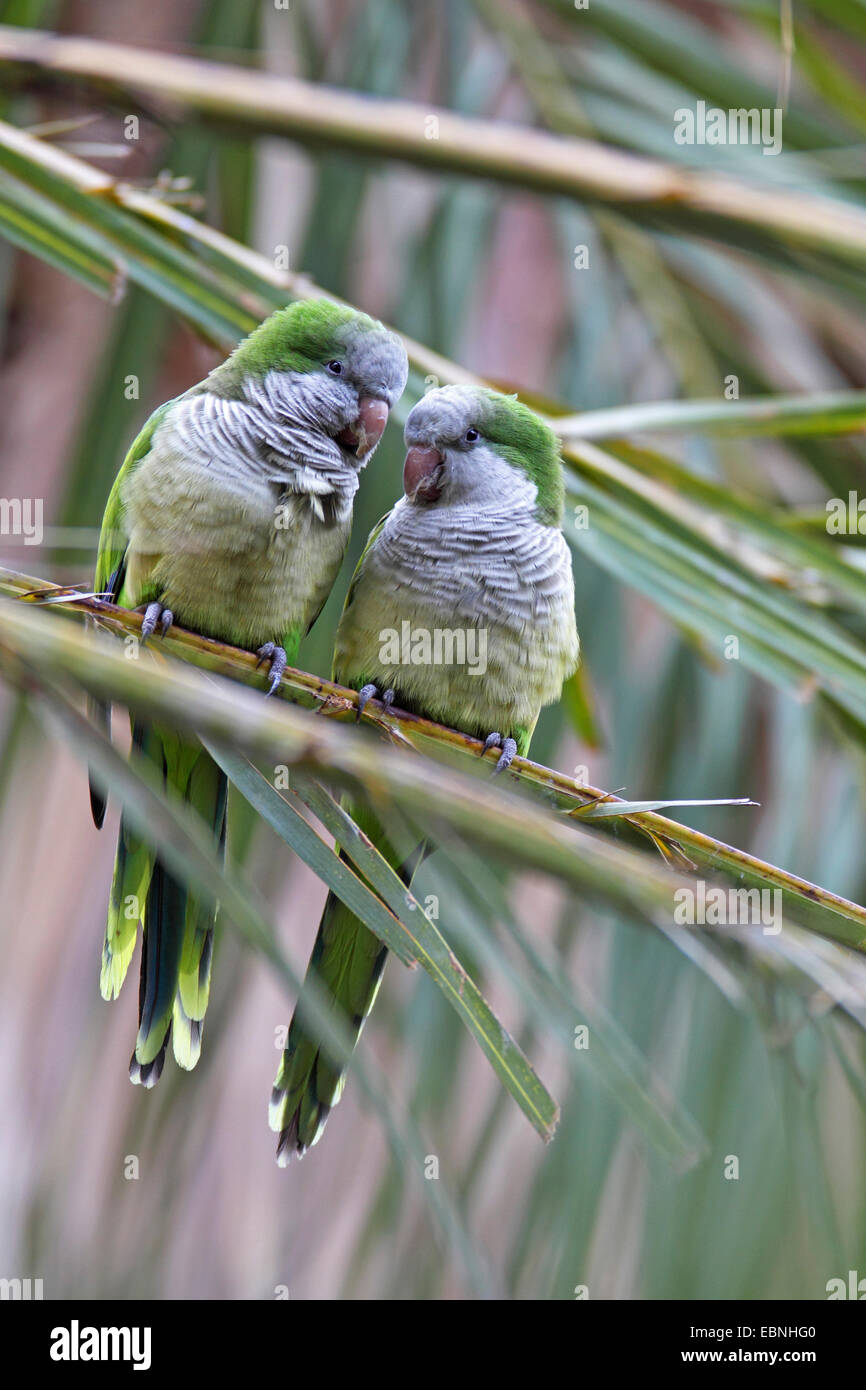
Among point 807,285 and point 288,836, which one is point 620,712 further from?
point 288,836

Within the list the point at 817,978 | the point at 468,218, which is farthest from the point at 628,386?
the point at 817,978

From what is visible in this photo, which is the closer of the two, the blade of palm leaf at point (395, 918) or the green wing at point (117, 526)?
the blade of palm leaf at point (395, 918)

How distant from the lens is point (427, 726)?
942mm

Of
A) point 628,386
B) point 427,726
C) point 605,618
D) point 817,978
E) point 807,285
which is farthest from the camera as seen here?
point 628,386

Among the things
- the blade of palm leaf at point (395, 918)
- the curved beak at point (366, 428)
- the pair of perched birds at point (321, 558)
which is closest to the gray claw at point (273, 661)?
the pair of perched birds at point (321, 558)

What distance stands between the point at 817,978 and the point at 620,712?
0.91m

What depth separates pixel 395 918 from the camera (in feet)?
2.16

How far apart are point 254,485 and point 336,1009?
20.0 inches

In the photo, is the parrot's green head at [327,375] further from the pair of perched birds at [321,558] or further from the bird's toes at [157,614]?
the bird's toes at [157,614]

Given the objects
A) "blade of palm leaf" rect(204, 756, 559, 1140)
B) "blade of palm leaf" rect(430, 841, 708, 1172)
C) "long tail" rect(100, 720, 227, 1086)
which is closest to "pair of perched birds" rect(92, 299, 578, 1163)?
"long tail" rect(100, 720, 227, 1086)

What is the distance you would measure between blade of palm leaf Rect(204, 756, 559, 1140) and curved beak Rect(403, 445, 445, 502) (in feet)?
2.13

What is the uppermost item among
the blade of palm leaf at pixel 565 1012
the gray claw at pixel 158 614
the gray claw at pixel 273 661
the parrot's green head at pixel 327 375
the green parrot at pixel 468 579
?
the parrot's green head at pixel 327 375

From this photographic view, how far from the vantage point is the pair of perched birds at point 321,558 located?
96 cm

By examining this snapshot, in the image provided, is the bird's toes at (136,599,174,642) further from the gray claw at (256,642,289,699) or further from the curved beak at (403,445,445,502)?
the curved beak at (403,445,445,502)
